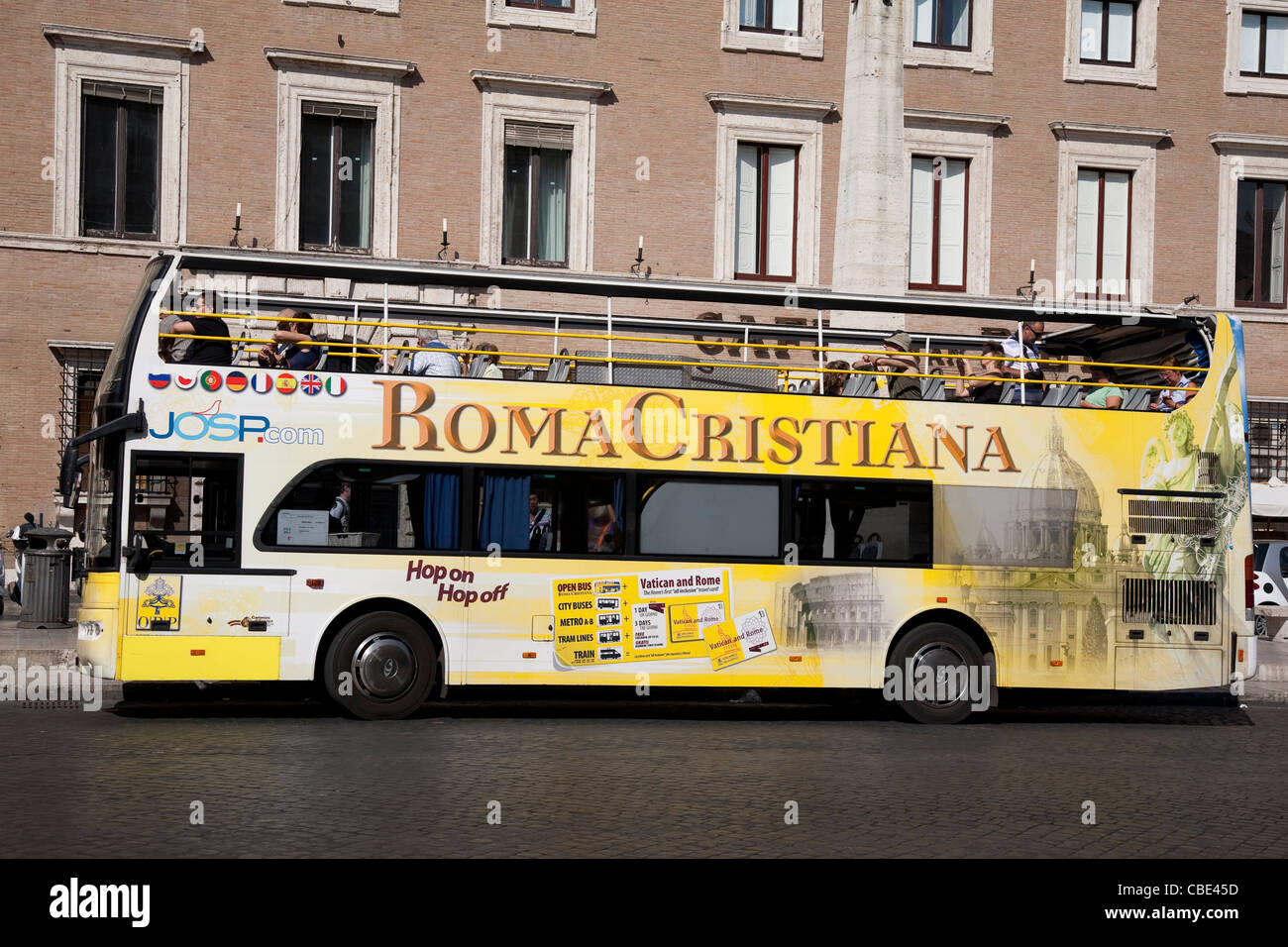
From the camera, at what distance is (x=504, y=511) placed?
13.9 m

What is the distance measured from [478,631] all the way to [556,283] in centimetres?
332

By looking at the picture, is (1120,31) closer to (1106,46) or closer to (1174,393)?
(1106,46)

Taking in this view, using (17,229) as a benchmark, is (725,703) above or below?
below

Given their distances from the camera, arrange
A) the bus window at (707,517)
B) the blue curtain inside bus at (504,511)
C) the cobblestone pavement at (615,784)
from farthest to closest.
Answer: the bus window at (707,517), the blue curtain inside bus at (504,511), the cobblestone pavement at (615,784)

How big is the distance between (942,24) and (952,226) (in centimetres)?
378

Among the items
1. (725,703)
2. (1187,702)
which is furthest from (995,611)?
(1187,702)

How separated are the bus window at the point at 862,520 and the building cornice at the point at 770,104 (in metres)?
14.3

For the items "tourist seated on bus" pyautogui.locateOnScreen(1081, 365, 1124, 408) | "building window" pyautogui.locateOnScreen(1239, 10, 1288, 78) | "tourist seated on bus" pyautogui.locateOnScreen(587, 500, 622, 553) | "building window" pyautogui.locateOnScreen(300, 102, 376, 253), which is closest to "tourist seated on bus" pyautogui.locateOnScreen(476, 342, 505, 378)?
"tourist seated on bus" pyautogui.locateOnScreen(587, 500, 622, 553)

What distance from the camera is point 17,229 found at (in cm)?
2412

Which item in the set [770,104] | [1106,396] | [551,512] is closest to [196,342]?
[551,512]

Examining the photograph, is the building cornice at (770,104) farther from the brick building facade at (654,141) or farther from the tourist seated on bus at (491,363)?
the tourist seated on bus at (491,363)

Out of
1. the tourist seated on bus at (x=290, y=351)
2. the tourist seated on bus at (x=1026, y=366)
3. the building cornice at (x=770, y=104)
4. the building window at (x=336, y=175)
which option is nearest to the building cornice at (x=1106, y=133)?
the building cornice at (x=770, y=104)

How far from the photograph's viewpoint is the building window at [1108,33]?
2931 centimetres
